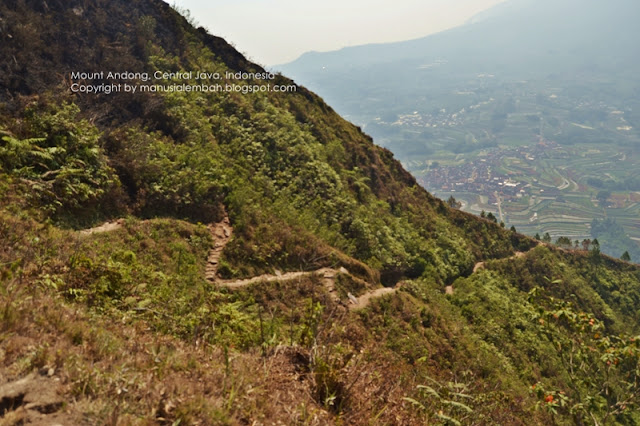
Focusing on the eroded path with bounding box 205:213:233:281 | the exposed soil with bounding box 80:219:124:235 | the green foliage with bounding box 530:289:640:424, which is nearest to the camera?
the green foliage with bounding box 530:289:640:424

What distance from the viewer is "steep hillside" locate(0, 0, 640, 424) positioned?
5.08 metres

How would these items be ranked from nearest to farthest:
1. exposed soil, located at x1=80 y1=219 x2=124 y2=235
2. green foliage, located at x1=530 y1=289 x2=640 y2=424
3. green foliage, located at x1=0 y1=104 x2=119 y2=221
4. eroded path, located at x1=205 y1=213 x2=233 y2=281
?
green foliage, located at x1=530 y1=289 x2=640 y2=424
green foliage, located at x1=0 y1=104 x2=119 y2=221
exposed soil, located at x1=80 y1=219 x2=124 y2=235
eroded path, located at x1=205 y1=213 x2=233 y2=281

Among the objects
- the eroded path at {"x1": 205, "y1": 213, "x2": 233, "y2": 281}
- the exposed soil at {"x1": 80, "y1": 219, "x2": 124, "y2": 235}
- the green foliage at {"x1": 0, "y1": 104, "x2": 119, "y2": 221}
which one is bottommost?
the eroded path at {"x1": 205, "y1": 213, "x2": 233, "y2": 281}

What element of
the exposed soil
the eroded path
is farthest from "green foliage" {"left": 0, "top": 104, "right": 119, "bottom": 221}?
the eroded path

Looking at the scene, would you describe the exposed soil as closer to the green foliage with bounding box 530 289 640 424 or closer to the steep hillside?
the steep hillside

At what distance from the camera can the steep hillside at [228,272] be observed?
5078 millimetres

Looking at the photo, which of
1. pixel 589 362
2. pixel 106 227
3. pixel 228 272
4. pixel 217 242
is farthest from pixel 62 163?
pixel 589 362

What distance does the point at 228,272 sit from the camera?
16.0 metres

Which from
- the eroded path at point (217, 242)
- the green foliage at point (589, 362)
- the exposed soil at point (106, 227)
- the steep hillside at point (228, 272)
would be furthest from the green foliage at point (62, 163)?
the green foliage at point (589, 362)

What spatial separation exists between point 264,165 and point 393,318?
13937 mm

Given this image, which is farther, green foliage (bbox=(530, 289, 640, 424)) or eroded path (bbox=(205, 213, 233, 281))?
eroded path (bbox=(205, 213, 233, 281))

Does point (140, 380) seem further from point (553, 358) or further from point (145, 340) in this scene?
point (553, 358)

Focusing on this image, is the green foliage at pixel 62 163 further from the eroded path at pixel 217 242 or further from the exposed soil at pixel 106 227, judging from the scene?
the eroded path at pixel 217 242

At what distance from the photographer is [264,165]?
25078 millimetres
